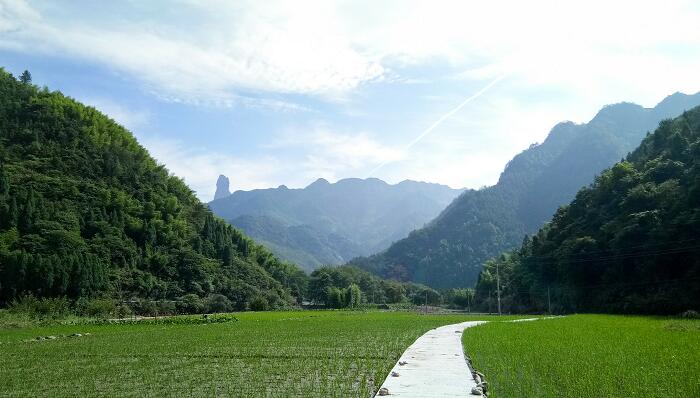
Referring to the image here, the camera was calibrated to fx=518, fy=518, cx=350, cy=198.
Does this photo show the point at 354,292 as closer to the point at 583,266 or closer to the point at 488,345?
the point at 583,266

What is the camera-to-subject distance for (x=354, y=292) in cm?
9006

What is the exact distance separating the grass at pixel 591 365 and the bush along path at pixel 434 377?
0.33m

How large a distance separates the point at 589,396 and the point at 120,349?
14.9m

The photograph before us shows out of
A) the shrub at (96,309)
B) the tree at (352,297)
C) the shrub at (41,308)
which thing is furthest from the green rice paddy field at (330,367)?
the tree at (352,297)

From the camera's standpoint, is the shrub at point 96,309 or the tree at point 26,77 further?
the tree at point 26,77

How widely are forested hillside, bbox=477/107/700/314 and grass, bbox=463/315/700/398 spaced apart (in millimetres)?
23215

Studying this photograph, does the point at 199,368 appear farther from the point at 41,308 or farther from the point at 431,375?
the point at 41,308

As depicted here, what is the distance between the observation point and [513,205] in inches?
6422

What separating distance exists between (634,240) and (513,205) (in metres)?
123

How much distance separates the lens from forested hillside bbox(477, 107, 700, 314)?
1481 inches

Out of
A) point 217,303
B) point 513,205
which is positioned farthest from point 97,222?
point 513,205

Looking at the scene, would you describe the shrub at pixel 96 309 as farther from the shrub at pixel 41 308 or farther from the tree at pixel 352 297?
the tree at pixel 352 297

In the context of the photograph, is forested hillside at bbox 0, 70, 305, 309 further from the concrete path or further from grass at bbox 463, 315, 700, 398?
grass at bbox 463, 315, 700, 398

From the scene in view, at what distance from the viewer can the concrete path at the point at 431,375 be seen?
29.2ft
